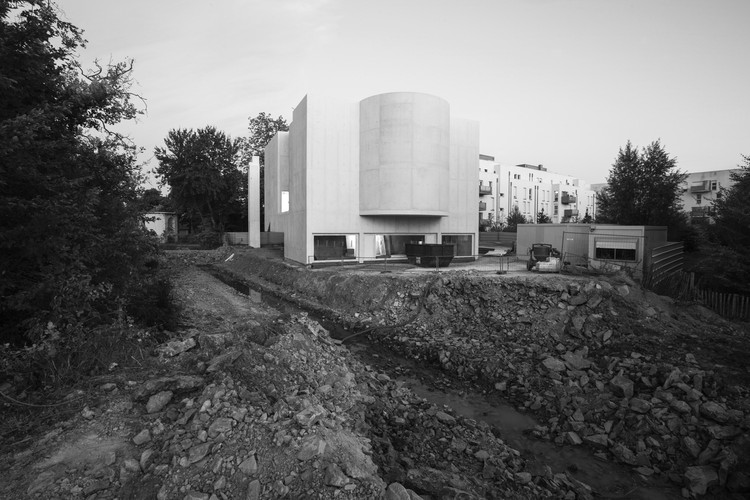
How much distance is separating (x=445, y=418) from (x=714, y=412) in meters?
5.99

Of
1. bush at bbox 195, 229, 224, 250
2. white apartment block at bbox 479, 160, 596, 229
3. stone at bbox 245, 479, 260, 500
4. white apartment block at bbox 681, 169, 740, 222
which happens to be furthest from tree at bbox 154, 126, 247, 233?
white apartment block at bbox 681, 169, 740, 222

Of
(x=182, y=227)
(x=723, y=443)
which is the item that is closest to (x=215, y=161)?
(x=182, y=227)

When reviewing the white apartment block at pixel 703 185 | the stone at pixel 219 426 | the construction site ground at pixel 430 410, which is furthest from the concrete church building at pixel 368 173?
the white apartment block at pixel 703 185

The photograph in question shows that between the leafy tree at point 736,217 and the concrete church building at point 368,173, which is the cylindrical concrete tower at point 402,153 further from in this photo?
the leafy tree at point 736,217

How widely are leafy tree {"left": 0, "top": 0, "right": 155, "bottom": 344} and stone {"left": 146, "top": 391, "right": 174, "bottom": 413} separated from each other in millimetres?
2445

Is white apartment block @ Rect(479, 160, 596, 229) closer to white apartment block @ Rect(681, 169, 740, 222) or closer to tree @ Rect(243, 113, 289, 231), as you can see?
white apartment block @ Rect(681, 169, 740, 222)

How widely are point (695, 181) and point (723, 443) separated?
58.7m

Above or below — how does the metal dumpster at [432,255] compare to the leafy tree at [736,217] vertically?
below

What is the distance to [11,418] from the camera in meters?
5.56

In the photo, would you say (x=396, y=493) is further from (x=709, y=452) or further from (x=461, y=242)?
(x=461, y=242)

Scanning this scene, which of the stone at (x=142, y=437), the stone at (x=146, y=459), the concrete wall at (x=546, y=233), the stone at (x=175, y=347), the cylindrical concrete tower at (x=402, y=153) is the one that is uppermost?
the cylindrical concrete tower at (x=402, y=153)

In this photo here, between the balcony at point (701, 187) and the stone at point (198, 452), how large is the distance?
65.4 metres

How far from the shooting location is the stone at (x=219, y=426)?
18.2ft

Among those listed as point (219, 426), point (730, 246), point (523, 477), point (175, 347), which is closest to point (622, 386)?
point (523, 477)
